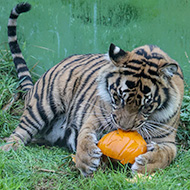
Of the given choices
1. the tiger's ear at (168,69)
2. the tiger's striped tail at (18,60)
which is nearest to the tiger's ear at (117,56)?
the tiger's ear at (168,69)

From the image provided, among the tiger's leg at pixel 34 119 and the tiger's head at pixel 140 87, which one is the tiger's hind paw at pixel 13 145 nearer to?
the tiger's leg at pixel 34 119

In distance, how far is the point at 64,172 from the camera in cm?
334

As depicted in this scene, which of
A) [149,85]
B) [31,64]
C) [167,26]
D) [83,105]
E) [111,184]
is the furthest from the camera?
[31,64]

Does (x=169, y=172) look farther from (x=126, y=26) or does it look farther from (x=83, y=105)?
(x=126, y=26)

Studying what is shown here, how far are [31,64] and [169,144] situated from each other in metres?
3.06

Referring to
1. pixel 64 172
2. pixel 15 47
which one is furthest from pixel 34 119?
pixel 15 47

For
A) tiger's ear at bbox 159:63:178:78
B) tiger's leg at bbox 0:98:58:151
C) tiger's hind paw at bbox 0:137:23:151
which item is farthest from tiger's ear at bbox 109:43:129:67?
tiger's hind paw at bbox 0:137:23:151

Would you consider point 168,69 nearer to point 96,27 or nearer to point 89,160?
point 89,160

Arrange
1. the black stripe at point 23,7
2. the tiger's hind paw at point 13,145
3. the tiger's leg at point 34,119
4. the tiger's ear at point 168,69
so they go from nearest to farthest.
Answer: the tiger's ear at point 168,69 → the tiger's hind paw at point 13,145 → the tiger's leg at point 34,119 → the black stripe at point 23,7

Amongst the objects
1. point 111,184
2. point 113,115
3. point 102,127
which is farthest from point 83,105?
point 111,184

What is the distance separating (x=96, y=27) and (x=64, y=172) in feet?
9.35

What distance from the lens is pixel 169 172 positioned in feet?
10.8

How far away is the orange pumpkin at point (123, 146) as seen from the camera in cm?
311

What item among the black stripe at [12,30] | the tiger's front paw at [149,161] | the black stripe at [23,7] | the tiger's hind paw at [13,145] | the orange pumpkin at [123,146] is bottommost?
the tiger's hind paw at [13,145]
